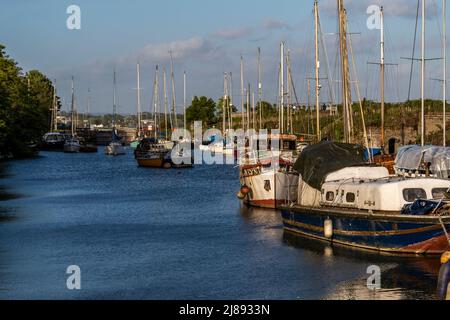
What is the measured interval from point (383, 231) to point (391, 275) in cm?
298

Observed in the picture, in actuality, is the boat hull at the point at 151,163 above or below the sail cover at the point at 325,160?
below

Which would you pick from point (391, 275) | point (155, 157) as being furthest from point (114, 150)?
point (391, 275)

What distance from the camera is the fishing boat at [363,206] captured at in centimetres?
3384

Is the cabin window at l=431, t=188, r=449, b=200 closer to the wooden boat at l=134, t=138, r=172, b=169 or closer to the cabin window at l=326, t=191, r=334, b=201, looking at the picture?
the cabin window at l=326, t=191, r=334, b=201

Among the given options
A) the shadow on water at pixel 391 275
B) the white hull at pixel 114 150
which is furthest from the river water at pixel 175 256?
the white hull at pixel 114 150

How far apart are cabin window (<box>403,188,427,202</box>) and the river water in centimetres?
245

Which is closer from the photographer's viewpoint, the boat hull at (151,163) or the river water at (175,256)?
the river water at (175,256)

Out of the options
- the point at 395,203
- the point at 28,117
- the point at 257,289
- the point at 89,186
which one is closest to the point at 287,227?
the point at 395,203

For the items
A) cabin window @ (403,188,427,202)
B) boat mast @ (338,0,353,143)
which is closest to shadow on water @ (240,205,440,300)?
cabin window @ (403,188,427,202)

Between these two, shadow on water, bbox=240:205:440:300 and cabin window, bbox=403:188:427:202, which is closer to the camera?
shadow on water, bbox=240:205:440:300

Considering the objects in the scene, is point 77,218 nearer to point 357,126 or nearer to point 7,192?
point 7,192

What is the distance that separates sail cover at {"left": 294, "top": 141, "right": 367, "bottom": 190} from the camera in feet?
132

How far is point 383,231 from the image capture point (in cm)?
3522

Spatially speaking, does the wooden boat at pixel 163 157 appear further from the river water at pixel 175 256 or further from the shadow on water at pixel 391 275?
the shadow on water at pixel 391 275
